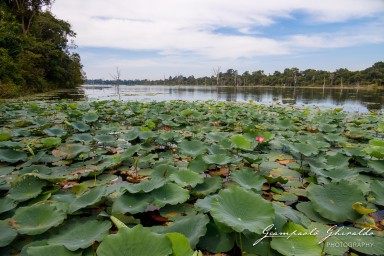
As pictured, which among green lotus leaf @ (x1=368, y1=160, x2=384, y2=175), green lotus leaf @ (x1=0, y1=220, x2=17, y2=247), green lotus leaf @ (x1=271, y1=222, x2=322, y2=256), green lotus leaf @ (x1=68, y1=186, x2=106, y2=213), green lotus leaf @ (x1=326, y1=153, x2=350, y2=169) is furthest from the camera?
green lotus leaf @ (x1=326, y1=153, x2=350, y2=169)

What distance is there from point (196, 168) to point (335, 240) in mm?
1323

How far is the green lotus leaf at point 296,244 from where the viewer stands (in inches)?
50.7

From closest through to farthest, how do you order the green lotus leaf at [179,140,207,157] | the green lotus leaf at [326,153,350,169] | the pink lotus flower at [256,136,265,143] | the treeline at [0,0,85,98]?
1. the green lotus leaf at [326,153,350,169]
2. the green lotus leaf at [179,140,207,157]
3. the pink lotus flower at [256,136,265,143]
4. the treeline at [0,0,85,98]

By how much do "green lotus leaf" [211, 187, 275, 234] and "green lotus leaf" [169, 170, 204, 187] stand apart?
535 millimetres

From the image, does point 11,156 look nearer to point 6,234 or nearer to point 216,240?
point 6,234

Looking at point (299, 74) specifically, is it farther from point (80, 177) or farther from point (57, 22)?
point (80, 177)

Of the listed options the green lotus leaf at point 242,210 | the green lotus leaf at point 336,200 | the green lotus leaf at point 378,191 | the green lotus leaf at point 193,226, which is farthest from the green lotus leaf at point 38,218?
the green lotus leaf at point 378,191

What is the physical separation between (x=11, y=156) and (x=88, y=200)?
175 centimetres

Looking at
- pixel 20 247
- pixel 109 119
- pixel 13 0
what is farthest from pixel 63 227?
pixel 13 0

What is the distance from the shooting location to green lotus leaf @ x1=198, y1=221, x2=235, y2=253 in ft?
4.60

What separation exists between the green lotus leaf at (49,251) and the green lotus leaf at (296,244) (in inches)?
41.3

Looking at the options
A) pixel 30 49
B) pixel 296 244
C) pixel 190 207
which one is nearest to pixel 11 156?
pixel 190 207

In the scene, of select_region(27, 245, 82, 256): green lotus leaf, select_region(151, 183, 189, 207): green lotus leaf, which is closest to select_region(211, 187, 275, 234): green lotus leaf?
select_region(151, 183, 189, 207): green lotus leaf

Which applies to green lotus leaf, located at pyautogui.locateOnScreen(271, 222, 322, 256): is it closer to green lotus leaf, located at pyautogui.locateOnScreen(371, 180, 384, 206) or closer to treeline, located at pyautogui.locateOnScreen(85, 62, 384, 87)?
green lotus leaf, located at pyautogui.locateOnScreen(371, 180, 384, 206)
